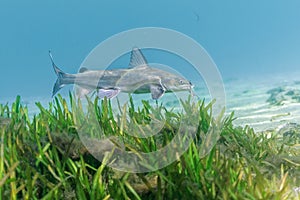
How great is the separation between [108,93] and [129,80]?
1.47ft

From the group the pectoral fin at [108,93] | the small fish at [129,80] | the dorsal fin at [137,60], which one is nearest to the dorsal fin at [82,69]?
the small fish at [129,80]

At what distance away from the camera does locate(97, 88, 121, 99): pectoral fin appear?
6285 mm

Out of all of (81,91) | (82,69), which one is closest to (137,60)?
(82,69)

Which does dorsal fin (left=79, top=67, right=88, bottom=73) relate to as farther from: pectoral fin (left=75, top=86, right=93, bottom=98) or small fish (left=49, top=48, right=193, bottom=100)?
Answer: pectoral fin (left=75, top=86, right=93, bottom=98)

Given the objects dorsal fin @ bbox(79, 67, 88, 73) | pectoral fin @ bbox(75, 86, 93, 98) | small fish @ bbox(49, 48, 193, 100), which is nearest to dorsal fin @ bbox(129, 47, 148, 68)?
small fish @ bbox(49, 48, 193, 100)

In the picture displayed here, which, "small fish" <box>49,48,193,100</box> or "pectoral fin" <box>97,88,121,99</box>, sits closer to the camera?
"pectoral fin" <box>97,88,121,99</box>

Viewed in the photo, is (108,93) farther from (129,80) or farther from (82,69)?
(82,69)

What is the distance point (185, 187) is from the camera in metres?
3.43

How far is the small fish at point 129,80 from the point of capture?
6.46m

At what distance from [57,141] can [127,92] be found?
2553mm

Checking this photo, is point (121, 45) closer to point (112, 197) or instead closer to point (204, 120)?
point (204, 120)

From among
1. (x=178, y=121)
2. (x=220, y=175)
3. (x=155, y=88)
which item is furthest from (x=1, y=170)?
(x=155, y=88)

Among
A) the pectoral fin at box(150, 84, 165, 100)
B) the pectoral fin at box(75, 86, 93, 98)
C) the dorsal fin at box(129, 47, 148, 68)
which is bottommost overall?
the pectoral fin at box(150, 84, 165, 100)

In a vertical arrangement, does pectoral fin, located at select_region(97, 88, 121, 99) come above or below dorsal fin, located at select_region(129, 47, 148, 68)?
below
